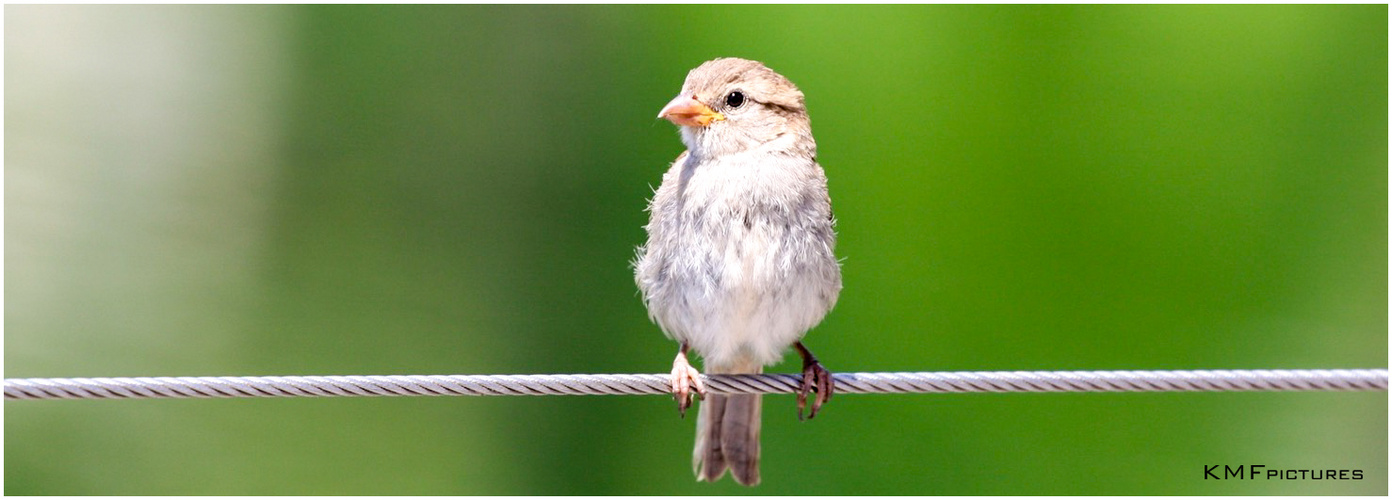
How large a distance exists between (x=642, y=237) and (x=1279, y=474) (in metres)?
3.05

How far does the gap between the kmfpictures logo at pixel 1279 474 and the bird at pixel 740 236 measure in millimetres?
2173

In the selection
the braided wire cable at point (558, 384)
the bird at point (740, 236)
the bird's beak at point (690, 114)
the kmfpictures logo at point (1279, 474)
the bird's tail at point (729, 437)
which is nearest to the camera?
the braided wire cable at point (558, 384)

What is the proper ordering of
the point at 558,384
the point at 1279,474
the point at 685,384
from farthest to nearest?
the point at 1279,474, the point at 685,384, the point at 558,384

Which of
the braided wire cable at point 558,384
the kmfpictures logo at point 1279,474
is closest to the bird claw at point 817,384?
the braided wire cable at point 558,384

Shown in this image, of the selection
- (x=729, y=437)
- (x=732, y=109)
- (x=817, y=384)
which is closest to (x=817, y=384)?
(x=817, y=384)

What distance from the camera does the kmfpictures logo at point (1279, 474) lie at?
546cm

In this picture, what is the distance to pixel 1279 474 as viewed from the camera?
5477 mm

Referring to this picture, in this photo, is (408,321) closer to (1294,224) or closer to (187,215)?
(187,215)

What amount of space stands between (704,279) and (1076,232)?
2282mm

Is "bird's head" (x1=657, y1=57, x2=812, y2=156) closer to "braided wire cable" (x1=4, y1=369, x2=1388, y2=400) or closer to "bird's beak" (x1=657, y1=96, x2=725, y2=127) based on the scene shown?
"bird's beak" (x1=657, y1=96, x2=725, y2=127)

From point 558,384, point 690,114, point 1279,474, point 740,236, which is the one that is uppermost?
point 690,114

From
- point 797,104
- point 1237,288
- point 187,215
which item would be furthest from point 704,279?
point 187,215

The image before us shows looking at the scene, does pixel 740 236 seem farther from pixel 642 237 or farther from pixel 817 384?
pixel 642 237

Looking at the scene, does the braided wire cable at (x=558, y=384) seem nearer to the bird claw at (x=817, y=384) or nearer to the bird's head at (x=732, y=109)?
the bird claw at (x=817, y=384)
